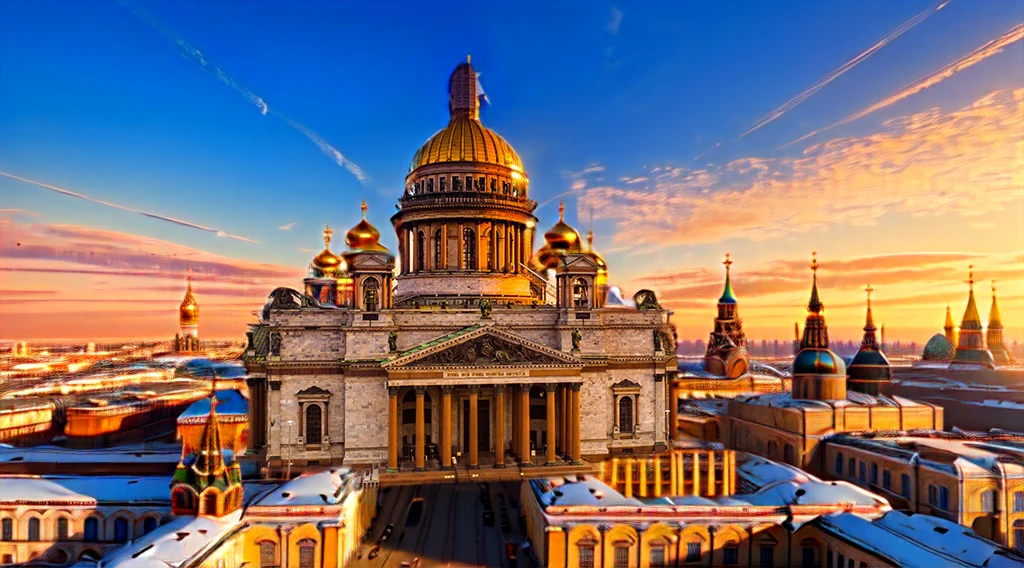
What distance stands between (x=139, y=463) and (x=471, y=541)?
944 inches

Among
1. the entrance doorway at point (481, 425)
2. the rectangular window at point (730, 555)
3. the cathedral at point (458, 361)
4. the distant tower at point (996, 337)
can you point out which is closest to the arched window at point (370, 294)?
the cathedral at point (458, 361)

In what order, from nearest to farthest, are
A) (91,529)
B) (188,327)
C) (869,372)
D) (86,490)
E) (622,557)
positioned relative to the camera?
(622,557) → (91,529) → (86,490) → (869,372) → (188,327)

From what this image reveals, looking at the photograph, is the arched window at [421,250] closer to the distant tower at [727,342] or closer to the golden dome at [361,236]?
the golden dome at [361,236]

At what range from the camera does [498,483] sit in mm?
42219

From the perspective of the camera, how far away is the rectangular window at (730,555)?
29266 mm

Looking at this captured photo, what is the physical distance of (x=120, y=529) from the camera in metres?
31.8

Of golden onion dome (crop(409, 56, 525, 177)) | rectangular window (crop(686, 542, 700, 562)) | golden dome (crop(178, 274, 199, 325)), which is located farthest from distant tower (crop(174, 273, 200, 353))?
rectangular window (crop(686, 542, 700, 562))

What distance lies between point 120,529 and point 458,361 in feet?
70.0

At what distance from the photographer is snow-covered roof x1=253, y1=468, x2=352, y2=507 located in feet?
95.9

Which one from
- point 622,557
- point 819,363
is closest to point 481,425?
point 622,557

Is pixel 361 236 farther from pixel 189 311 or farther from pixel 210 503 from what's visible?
pixel 189 311

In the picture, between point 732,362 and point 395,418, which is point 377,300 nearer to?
point 395,418

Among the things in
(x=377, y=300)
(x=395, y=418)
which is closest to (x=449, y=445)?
(x=395, y=418)

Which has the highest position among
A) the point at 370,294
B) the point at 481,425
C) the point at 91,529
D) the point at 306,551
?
the point at 370,294
